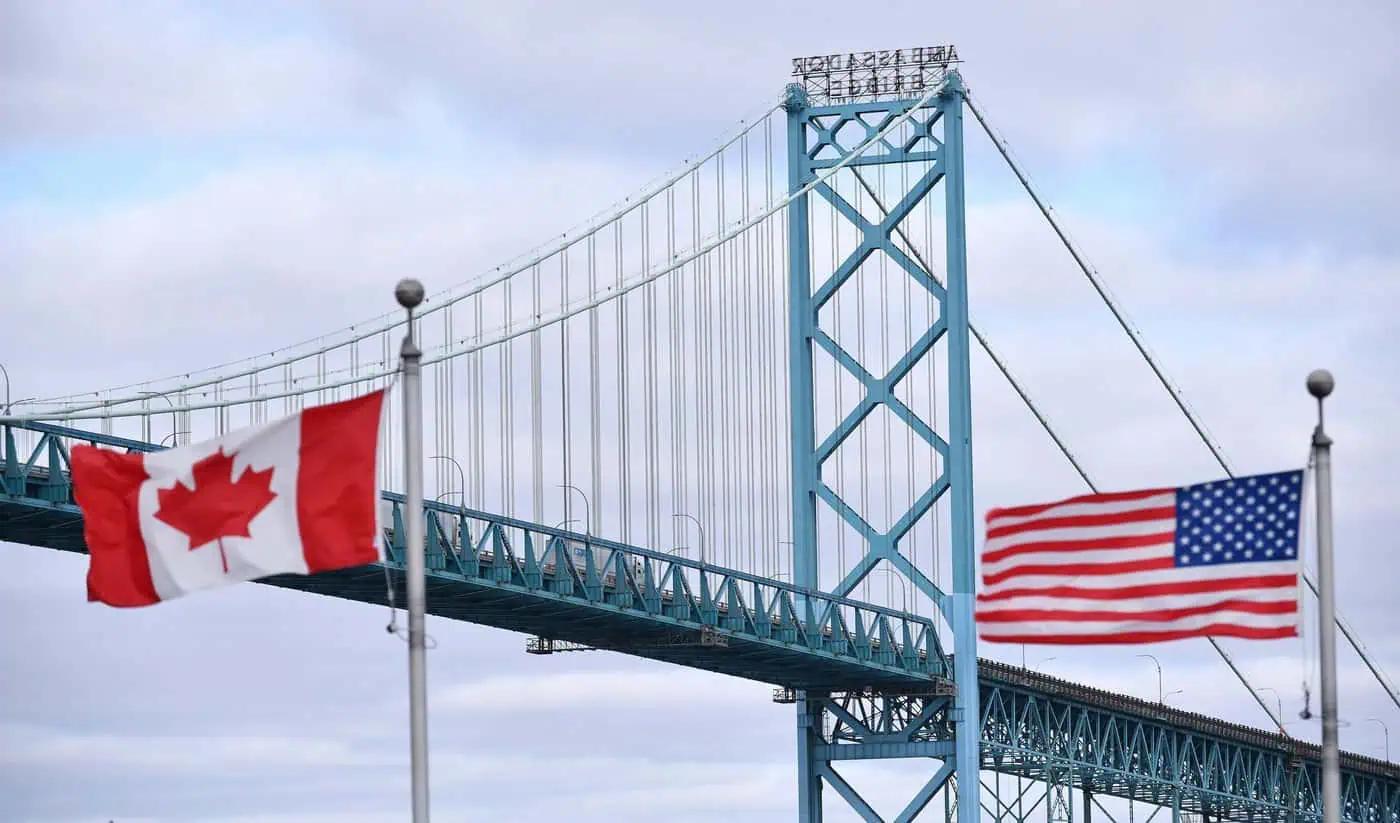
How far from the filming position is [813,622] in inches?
3406

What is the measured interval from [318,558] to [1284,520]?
9506 millimetres

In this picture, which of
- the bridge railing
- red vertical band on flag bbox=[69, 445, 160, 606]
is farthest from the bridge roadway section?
red vertical band on flag bbox=[69, 445, 160, 606]

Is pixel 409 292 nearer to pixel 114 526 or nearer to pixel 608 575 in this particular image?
pixel 114 526

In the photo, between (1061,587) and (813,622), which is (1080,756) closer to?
(813,622)

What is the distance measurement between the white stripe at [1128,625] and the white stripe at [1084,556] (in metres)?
0.60

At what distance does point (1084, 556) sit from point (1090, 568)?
0.14 metres

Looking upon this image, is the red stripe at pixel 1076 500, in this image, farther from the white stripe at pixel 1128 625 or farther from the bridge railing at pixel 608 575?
the bridge railing at pixel 608 575

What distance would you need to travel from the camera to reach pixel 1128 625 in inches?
1324

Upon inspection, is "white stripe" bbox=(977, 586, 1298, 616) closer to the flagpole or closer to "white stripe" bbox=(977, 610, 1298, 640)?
"white stripe" bbox=(977, 610, 1298, 640)

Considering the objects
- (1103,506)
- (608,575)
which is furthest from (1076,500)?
(608,575)

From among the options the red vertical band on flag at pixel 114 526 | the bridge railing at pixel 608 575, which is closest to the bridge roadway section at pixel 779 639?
the bridge railing at pixel 608 575

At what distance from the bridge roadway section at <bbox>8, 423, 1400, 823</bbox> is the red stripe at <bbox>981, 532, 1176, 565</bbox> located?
107 feet

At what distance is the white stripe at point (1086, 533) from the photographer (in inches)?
1325

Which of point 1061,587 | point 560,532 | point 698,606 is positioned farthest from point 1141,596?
point 698,606
